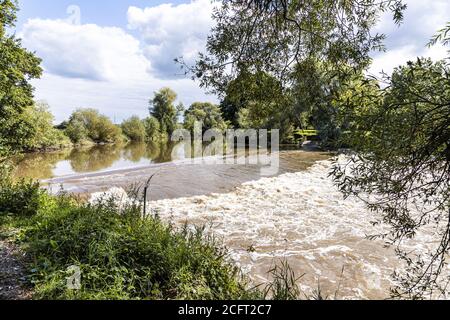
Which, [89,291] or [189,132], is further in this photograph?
[189,132]

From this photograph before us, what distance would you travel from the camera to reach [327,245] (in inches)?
256

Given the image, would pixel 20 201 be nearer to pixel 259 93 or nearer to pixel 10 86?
pixel 10 86

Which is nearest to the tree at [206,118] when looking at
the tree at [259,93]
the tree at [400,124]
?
the tree at [259,93]

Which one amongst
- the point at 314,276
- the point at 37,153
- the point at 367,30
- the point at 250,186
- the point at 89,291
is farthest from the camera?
the point at 37,153

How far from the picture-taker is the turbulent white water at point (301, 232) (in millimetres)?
5203

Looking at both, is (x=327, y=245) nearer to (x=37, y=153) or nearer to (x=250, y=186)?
(x=250, y=186)

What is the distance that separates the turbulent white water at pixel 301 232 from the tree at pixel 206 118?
27273 millimetres

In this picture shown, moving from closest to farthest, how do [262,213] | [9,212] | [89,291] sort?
[89,291], [9,212], [262,213]

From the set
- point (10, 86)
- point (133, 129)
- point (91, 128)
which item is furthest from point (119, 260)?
point (133, 129)

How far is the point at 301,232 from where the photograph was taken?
7266mm

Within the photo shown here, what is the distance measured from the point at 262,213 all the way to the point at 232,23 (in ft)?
19.5

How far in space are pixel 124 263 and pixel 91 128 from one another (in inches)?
1394

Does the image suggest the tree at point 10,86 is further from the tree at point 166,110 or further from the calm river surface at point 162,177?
the tree at point 166,110
